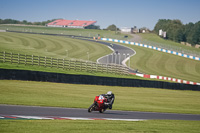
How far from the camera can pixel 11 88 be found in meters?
25.6

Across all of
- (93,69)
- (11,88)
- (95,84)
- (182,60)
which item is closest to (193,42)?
(182,60)

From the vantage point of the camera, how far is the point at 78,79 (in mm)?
34906

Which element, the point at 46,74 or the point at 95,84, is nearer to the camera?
the point at 46,74

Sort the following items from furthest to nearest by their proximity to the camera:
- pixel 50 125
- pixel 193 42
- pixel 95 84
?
pixel 193 42, pixel 95 84, pixel 50 125

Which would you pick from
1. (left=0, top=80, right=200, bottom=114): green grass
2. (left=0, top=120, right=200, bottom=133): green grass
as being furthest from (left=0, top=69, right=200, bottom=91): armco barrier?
(left=0, top=120, right=200, bottom=133): green grass

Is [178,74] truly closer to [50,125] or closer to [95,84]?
[95,84]

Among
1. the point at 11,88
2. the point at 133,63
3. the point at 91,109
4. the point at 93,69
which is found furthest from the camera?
the point at 133,63

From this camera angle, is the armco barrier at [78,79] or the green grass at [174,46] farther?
the green grass at [174,46]

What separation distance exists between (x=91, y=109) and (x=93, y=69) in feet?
102

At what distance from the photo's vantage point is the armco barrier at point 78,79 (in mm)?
30669

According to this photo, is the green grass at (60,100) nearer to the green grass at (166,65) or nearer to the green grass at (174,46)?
the green grass at (166,65)

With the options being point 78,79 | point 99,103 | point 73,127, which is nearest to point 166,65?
point 78,79

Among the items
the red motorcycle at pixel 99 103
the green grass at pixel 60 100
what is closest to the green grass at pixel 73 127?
the red motorcycle at pixel 99 103

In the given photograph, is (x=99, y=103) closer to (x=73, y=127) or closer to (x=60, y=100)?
(x=73, y=127)
